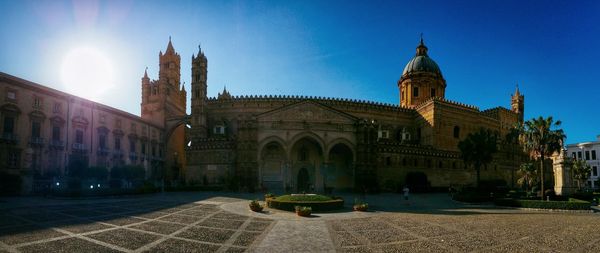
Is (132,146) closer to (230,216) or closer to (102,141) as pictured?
(102,141)

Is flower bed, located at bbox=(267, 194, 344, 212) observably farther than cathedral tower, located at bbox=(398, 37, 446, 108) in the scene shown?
No

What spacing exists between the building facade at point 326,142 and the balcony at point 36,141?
17.3m

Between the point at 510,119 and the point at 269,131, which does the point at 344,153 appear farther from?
the point at 510,119

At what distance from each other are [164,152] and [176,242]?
53106mm

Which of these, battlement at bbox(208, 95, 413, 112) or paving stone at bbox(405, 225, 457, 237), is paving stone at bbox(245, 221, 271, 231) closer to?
paving stone at bbox(405, 225, 457, 237)

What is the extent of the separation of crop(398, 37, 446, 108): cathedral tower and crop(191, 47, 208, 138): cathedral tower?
37.8 metres

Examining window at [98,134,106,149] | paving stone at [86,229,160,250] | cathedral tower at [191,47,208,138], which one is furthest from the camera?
cathedral tower at [191,47,208,138]

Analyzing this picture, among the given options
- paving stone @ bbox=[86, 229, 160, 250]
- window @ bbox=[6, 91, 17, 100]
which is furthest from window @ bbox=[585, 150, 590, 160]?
window @ bbox=[6, 91, 17, 100]

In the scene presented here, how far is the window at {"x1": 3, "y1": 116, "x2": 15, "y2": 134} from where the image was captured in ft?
114

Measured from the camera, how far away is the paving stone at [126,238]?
12.3 meters

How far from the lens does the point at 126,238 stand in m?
13.3

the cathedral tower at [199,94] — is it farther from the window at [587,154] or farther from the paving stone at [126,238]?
the window at [587,154]

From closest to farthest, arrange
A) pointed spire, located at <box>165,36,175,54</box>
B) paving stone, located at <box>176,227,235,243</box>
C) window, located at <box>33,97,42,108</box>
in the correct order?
paving stone, located at <box>176,227,235,243</box> < window, located at <box>33,97,42,108</box> < pointed spire, located at <box>165,36,175,54</box>

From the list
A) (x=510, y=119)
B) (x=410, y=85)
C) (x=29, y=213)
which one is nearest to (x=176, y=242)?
(x=29, y=213)
